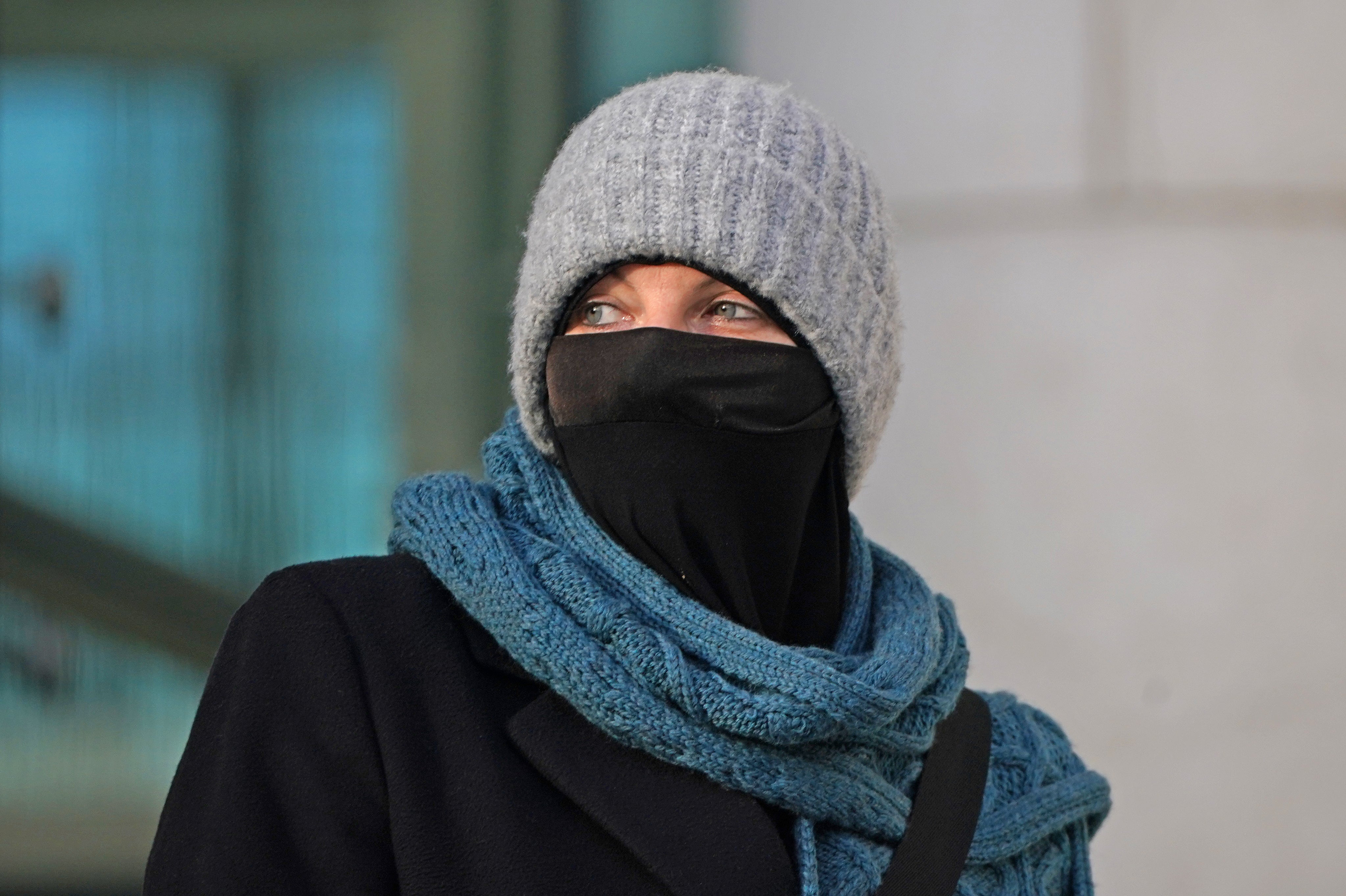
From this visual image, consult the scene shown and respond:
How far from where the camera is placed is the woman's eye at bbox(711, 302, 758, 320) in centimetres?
181

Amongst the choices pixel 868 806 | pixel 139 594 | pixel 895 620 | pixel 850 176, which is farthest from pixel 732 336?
pixel 139 594

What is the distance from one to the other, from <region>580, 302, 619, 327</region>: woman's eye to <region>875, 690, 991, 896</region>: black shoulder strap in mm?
719

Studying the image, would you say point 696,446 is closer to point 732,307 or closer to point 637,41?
point 732,307

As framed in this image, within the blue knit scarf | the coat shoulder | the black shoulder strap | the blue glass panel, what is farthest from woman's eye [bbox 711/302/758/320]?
the blue glass panel

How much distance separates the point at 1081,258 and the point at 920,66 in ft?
2.06

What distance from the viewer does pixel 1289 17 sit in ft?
11.5

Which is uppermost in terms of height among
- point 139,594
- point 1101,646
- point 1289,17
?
point 1289,17

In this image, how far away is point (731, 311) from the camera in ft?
5.93

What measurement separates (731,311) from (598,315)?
171mm

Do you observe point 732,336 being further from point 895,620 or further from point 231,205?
point 231,205

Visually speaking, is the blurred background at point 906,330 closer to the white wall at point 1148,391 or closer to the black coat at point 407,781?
the white wall at point 1148,391

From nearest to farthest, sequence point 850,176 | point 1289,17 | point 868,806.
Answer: point 868,806 → point 850,176 → point 1289,17

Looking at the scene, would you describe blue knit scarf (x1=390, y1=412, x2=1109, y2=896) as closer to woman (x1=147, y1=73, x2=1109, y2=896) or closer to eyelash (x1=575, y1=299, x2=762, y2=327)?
woman (x1=147, y1=73, x2=1109, y2=896)

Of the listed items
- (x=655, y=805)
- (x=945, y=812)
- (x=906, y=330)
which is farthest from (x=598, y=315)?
(x=906, y=330)
